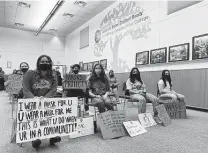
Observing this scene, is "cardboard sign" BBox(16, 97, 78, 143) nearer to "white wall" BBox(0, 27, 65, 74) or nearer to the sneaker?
the sneaker

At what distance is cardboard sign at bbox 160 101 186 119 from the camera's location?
3.61m

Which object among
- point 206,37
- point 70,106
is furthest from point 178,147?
point 206,37

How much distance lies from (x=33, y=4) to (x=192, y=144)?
8.54 metres

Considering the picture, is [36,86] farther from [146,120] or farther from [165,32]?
[165,32]

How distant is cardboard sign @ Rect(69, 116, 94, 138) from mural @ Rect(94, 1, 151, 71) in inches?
182

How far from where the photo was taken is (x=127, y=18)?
23.2ft

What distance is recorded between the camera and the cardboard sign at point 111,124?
2.43m

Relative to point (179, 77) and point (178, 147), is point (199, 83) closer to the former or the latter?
point (179, 77)

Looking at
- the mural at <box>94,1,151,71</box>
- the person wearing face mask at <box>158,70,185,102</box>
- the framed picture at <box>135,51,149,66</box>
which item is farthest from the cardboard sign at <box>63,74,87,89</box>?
the mural at <box>94,1,151,71</box>

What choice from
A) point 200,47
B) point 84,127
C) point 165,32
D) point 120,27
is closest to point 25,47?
point 120,27

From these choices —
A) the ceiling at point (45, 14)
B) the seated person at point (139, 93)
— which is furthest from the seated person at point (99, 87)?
the ceiling at point (45, 14)

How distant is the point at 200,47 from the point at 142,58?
2.12 metres

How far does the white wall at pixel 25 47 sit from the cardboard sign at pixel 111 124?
37.2 ft

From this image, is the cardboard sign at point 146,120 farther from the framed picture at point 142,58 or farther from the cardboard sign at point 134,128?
the framed picture at point 142,58
